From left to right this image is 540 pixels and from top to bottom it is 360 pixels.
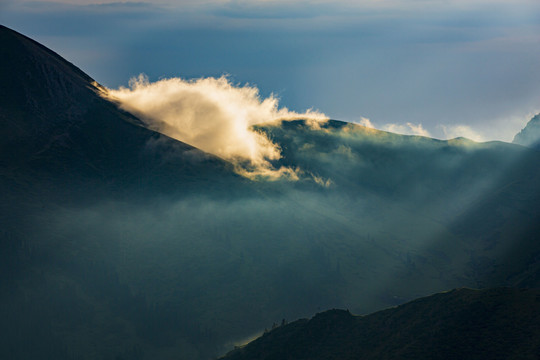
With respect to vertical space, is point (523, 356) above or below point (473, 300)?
below

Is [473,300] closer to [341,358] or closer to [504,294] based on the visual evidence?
[504,294]

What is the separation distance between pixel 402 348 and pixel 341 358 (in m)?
24.0

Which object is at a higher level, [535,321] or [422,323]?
[422,323]

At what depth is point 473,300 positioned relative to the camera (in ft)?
642

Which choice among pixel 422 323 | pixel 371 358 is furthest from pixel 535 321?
pixel 371 358

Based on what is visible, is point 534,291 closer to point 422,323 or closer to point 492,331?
point 492,331

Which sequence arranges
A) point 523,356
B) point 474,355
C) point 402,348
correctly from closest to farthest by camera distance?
point 523,356 < point 474,355 < point 402,348

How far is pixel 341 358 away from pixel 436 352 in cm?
3551

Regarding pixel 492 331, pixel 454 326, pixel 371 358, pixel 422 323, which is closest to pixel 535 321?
pixel 492 331

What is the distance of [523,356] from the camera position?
159000 millimetres

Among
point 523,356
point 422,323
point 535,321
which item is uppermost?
point 422,323

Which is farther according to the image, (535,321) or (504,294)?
(504,294)

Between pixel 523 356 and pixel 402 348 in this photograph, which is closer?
pixel 523 356

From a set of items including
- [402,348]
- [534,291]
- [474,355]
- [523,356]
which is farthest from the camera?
[534,291]
